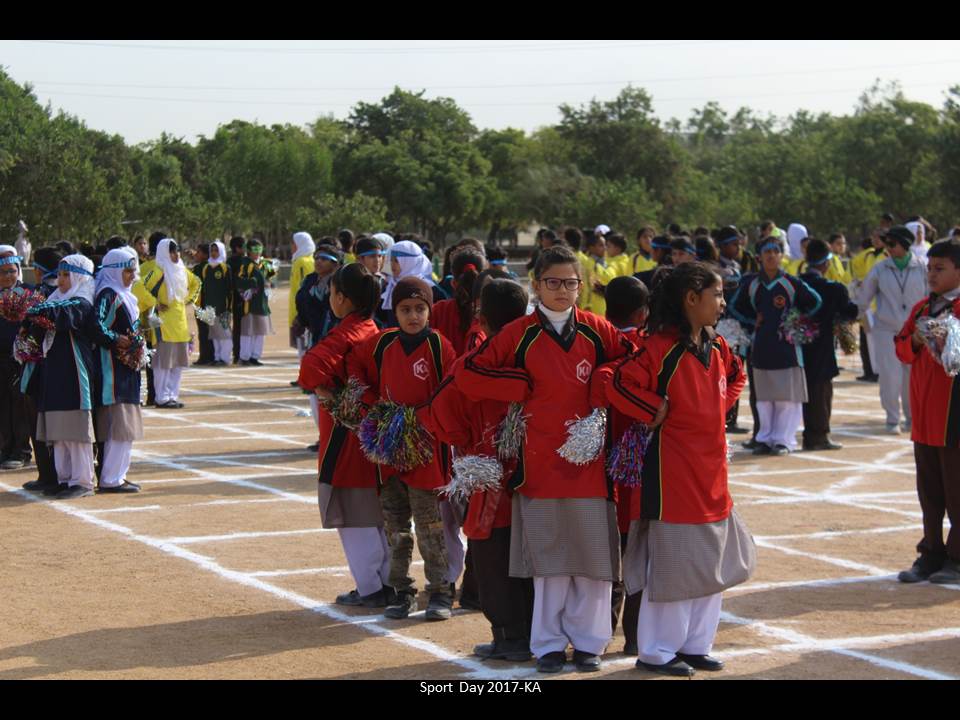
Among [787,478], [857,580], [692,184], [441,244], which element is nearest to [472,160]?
[441,244]

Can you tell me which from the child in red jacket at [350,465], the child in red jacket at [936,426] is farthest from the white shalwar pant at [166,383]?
the child in red jacket at [936,426]

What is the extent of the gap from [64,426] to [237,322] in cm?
1358

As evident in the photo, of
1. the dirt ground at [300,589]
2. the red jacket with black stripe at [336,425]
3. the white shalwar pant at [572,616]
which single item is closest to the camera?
the white shalwar pant at [572,616]

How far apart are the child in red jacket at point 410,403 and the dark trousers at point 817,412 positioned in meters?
7.77

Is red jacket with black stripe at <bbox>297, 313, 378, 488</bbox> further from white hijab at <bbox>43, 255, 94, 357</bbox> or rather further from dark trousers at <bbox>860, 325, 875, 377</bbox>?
dark trousers at <bbox>860, 325, 875, 377</bbox>

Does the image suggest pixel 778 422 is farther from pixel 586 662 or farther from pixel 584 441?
pixel 584 441

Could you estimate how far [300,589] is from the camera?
28.7ft

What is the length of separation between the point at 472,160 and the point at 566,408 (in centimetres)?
6009

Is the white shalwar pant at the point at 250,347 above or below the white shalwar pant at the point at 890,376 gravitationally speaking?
above

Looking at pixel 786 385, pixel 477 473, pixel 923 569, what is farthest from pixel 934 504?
pixel 786 385

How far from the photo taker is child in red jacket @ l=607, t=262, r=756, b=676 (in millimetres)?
6617

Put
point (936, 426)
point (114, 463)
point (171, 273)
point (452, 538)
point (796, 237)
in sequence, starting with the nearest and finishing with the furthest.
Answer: point (452, 538) < point (936, 426) < point (114, 463) < point (171, 273) < point (796, 237)

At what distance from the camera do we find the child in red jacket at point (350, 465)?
812 cm

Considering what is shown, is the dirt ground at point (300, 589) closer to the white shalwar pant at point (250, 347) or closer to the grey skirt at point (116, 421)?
the grey skirt at point (116, 421)
